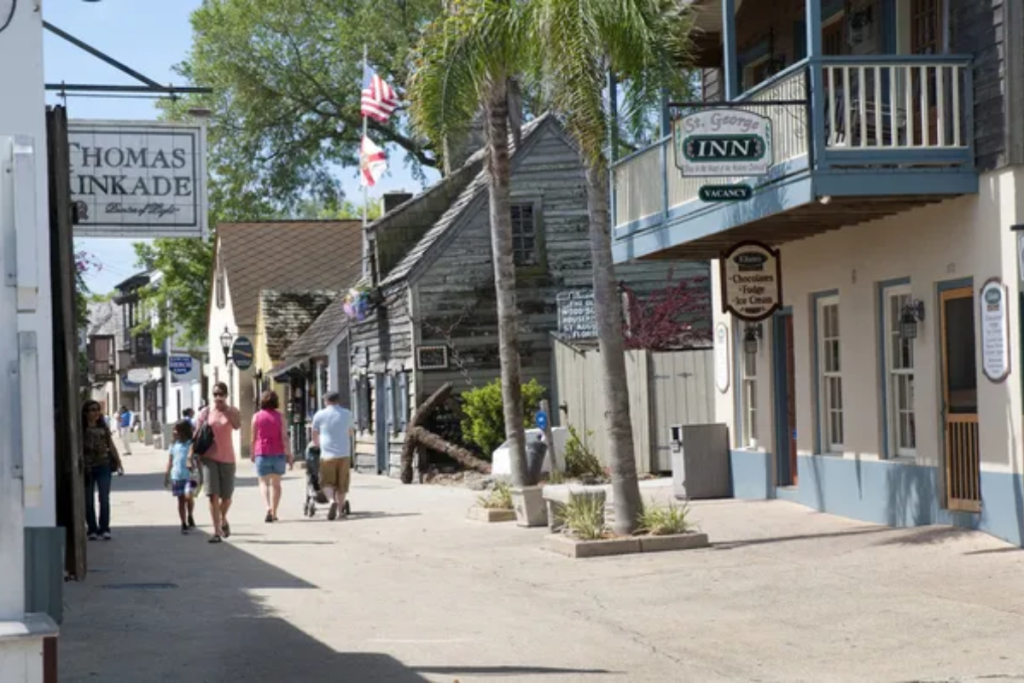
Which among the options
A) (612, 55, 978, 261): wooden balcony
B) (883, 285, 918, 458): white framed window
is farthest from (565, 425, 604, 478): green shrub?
(883, 285, 918, 458): white framed window

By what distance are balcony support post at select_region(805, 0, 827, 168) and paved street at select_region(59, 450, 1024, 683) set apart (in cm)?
367

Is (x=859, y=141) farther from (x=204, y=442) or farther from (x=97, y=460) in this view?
(x=97, y=460)

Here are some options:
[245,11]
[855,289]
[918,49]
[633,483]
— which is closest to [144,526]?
[633,483]

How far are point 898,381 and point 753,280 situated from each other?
2.92 m

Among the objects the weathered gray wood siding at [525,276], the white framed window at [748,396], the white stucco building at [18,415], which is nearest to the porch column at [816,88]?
the white framed window at [748,396]

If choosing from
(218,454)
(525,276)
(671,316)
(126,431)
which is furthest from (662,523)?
(126,431)

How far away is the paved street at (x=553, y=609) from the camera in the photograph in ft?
34.7

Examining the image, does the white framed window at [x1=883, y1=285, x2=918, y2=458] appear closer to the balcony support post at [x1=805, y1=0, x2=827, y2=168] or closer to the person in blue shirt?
the balcony support post at [x1=805, y1=0, x2=827, y2=168]

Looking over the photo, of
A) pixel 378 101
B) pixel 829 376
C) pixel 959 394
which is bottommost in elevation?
pixel 959 394

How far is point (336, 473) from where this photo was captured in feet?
76.6

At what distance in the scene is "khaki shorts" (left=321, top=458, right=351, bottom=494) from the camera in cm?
2314

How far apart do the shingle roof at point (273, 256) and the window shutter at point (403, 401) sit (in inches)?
625

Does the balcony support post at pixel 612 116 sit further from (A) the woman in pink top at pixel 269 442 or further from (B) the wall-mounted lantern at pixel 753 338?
(A) the woman in pink top at pixel 269 442

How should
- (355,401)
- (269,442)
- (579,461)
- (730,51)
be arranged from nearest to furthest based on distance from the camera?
(730,51) → (269,442) → (579,461) → (355,401)
